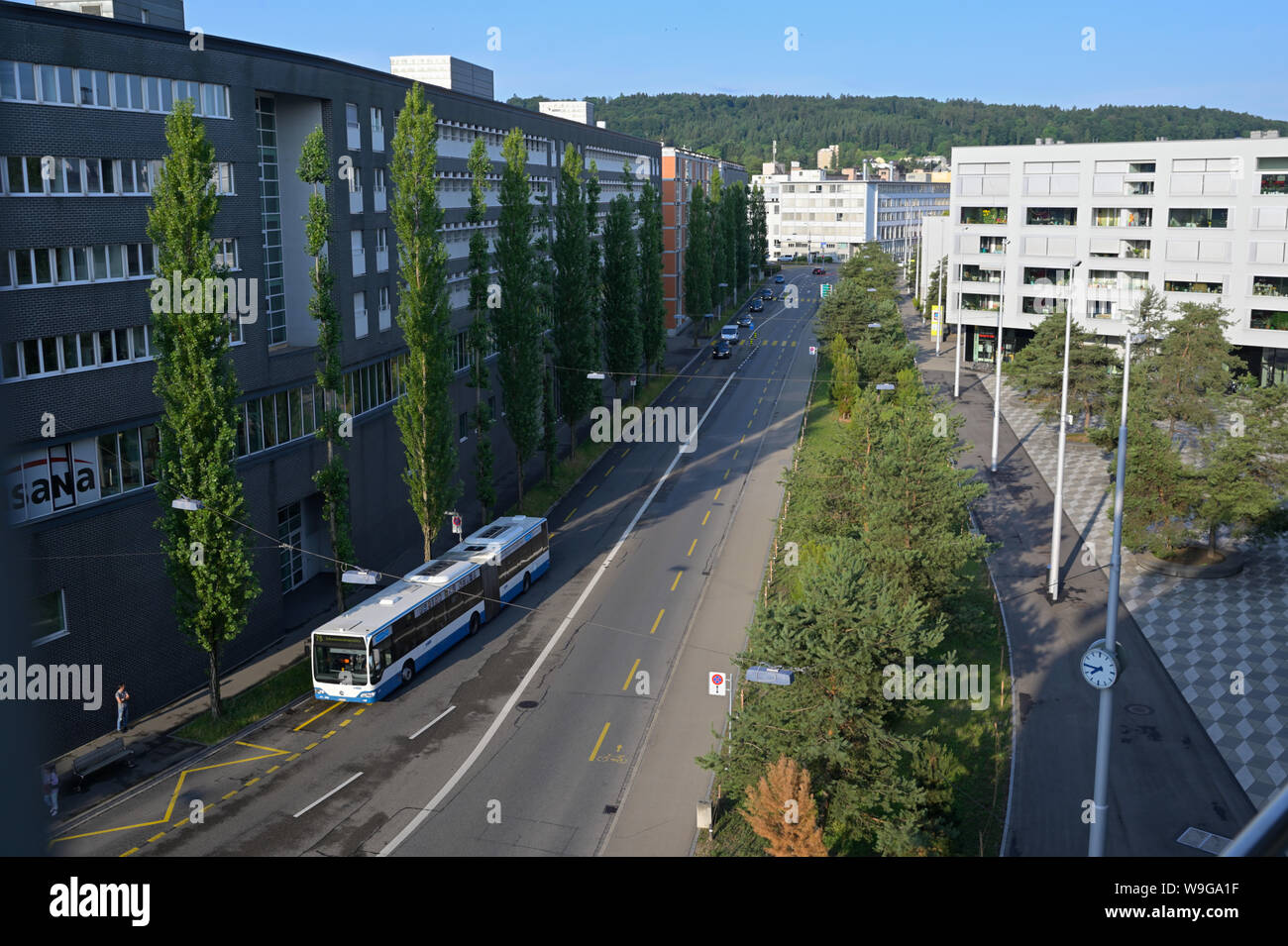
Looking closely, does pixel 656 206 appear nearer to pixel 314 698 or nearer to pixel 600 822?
pixel 314 698

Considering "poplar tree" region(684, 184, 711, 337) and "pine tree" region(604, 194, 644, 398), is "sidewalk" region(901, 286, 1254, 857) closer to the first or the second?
"pine tree" region(604, 194, 644, 398)

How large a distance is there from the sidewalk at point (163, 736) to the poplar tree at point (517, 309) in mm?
12648

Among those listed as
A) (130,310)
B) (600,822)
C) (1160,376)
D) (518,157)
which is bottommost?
(600,822)

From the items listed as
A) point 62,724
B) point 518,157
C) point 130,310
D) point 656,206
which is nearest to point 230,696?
point 62,724

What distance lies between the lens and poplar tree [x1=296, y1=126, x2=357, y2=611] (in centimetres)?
3088

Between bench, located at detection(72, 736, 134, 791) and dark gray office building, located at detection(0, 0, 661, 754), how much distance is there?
4.36 feet

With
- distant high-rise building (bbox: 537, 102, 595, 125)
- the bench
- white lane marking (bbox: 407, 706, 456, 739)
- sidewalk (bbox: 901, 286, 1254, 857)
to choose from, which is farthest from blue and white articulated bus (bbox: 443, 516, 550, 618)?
distant high-rise building (bbox: 537, 102, 595, 125)

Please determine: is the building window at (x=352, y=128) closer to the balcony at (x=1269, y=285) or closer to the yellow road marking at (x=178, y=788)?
the yellow road marking at (x=178, y=788)

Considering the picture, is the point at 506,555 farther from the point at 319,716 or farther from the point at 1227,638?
the point at 1227,638

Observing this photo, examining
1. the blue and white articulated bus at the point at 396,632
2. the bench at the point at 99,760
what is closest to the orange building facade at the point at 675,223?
the blue and white articulated bus at the point at 396,632

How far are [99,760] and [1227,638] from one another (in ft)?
107

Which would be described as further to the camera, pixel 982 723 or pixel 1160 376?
pixel 1160 376
